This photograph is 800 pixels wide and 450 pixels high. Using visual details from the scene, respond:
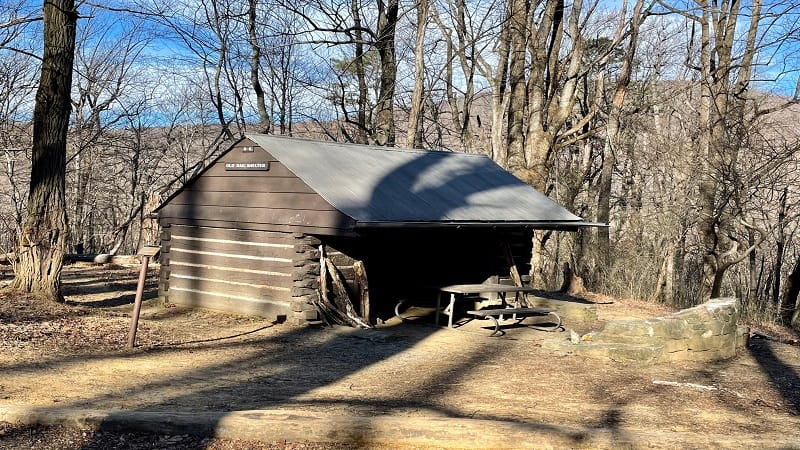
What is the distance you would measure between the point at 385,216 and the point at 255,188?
2.62m

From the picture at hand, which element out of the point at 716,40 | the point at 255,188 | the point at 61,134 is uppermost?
the point at 716,40

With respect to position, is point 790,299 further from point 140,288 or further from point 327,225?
point 140,288

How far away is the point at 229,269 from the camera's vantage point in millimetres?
13148

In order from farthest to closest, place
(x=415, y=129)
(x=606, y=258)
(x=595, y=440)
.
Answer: (x=606, y=258) < (x=415, y=129) < (x=595, y=440)

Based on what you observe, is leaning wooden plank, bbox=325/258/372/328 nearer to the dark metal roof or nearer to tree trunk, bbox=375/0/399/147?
the dark metal roof

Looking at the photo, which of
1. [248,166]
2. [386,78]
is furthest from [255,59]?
[248,166]

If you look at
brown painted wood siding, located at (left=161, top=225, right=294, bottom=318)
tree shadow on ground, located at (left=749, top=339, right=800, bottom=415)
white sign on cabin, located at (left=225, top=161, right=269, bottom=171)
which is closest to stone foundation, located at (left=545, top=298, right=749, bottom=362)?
tree shadow on ground, located at (left=749, top=339, right=800, bottom=415)

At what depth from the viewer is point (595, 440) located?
5773 millimetres

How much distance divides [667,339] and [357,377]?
4656 mm

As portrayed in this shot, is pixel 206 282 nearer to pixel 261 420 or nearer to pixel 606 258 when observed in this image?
pixel 261 420

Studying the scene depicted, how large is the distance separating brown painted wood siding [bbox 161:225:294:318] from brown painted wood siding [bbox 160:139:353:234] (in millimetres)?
241

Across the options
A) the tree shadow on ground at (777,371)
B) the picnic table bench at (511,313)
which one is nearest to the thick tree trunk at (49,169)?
the picnic table bench at (511,313)

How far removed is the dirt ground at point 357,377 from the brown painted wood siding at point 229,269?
40 centimetres

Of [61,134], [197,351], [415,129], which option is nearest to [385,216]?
[197,351]
